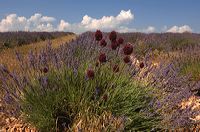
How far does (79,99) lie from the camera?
157 inches

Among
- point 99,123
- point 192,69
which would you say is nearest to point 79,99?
point 99,123

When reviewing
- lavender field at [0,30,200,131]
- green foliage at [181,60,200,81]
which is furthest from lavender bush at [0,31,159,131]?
green foliage at [181,60,200,81]

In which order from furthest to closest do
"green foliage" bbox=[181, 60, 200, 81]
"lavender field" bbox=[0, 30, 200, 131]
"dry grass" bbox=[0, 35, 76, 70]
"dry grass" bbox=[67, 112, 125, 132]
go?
1. "dry grass" bbox=[0, 35, 76, 70]
2. "green foliage" bbox=[181, 60, 200, 81]
3. "lavender field" bbox=[0, 30, 200, 131]
4. "dry grass" bbox=[67, 112, 125, 132]

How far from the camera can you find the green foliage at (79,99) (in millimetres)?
3980

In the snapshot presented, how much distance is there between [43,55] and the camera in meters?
4.39

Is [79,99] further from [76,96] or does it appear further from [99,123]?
[99,123]

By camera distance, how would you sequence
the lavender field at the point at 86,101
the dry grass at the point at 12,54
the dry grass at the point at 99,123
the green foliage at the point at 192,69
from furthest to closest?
1. the dry grass at the point at 12,54
2. the green foliage at the point at 192,69
3. the lavender field at the point at 86,101
4. the dry grass at the point at 99,123

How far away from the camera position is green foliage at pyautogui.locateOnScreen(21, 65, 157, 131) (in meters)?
3.98

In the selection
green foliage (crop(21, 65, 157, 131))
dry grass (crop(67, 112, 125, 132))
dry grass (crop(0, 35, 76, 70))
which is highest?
green foliage (crop(21, 65, 157, 131))

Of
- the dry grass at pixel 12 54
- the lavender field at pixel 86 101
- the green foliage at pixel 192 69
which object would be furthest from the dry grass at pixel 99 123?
the green foliage at pixel 192 69

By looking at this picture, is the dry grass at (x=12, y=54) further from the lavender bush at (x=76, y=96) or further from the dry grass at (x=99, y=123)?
the dry grass at (x=99, y=123)

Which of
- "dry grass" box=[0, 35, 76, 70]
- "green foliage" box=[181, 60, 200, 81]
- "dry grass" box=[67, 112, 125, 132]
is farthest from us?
"dry grass" box=[0, 35, 76, 70]

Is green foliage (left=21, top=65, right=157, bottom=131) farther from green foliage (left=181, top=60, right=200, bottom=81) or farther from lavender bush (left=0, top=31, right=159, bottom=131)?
green foliage (left=181, top=60, right=200, bottom=81)

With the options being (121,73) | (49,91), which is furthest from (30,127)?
(121,73)
